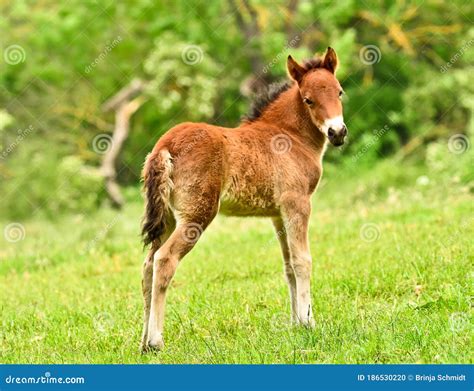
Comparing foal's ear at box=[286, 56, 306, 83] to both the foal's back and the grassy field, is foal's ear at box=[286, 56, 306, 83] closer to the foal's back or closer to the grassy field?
the foal's back

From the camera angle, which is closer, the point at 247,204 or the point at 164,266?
the point at 164,266

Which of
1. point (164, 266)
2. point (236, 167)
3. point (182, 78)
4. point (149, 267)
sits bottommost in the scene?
point (182, 78)

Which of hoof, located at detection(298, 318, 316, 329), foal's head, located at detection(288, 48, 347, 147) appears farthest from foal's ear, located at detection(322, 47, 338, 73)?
hoof, located at detection(298, 318, 316, 329)

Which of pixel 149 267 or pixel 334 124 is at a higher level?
pixel 334 124

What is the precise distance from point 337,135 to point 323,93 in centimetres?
47

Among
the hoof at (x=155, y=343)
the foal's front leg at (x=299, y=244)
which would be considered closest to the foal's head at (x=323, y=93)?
the foal's front leg at (x=299, y=244)

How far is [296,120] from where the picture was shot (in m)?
7.59

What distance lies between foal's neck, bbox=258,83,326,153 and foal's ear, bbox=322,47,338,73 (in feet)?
1.30

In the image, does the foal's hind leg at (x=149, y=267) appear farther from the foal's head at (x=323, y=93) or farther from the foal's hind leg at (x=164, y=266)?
the foal's head at (x=323, y=93)

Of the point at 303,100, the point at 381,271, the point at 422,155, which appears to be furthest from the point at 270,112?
the point at 422,155

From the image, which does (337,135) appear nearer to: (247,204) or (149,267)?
(247,204)

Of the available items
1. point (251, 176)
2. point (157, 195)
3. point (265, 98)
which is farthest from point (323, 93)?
point (157, 195)

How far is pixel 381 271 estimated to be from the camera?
820cm

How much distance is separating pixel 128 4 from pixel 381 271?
54.5 feet
